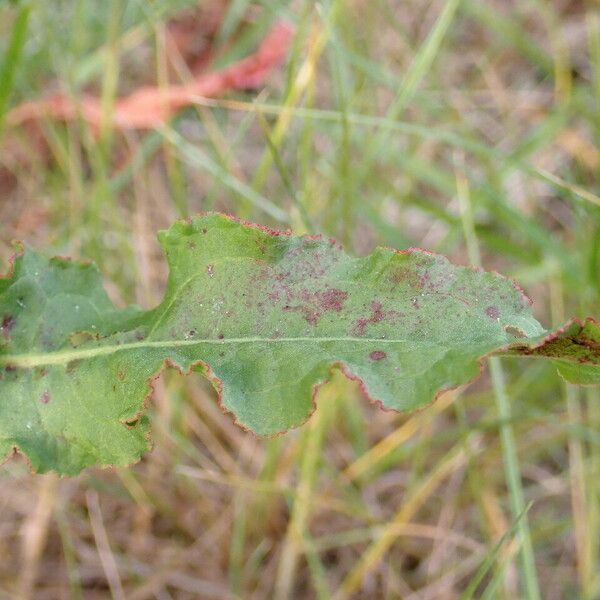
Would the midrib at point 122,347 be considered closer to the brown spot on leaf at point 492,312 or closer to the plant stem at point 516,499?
the brown spot on leaf at point 492,312

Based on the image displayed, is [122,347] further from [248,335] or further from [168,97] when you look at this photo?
[168,97]

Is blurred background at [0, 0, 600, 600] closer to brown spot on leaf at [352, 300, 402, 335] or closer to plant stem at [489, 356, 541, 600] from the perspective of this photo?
plant stem at [489, 356, 541, 600]

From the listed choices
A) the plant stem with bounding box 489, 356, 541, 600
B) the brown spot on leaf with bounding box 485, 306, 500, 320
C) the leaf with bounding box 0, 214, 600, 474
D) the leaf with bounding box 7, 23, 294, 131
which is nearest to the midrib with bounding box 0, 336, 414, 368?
the leaf with bounding box 0, 214, 600, 474

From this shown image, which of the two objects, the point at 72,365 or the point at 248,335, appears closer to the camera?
the point at 248,335

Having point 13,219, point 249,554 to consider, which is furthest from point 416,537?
point 13,219

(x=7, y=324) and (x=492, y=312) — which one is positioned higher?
(x=492, y=312)

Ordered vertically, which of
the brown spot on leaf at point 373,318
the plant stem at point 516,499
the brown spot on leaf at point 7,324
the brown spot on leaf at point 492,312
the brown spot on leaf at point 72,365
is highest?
the brown spot on leaf at point 492,312

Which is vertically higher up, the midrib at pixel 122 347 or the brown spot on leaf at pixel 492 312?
the brown spot on leaf at pixel 492 312

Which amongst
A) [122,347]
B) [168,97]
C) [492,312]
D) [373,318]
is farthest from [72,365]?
[168,97]

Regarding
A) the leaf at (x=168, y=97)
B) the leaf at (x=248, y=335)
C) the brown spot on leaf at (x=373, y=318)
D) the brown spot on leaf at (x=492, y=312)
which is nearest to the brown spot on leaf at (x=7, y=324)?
the leaf at (x=248, y=335)
